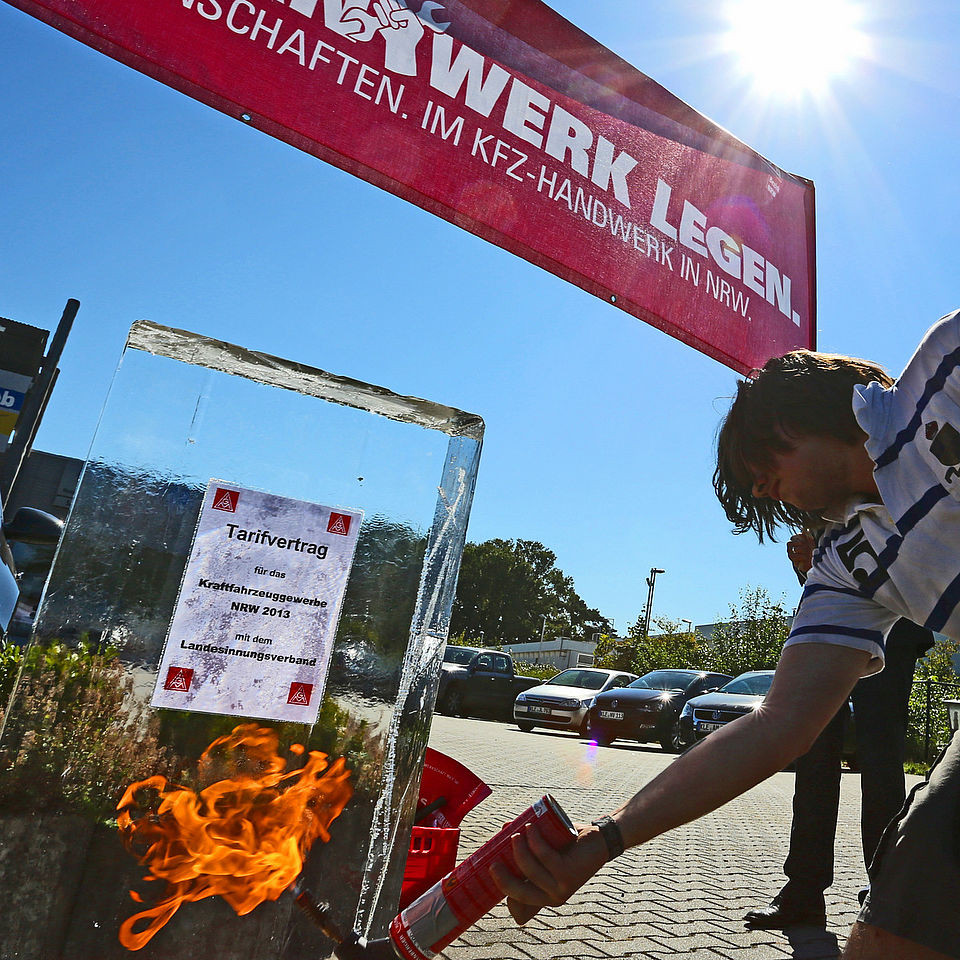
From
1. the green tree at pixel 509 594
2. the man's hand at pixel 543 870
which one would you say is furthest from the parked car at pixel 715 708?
the green tree at pixel 509 594

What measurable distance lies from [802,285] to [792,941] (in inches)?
116

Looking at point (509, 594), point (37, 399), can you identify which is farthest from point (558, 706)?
point (509, 594)

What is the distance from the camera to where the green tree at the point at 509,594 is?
65.4 m

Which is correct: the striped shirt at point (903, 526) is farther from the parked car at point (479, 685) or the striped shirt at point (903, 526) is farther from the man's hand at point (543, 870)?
the parked car at point (479, 685)

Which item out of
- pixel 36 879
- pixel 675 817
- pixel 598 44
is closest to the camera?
pixel 675 817

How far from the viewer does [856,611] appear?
1.75m

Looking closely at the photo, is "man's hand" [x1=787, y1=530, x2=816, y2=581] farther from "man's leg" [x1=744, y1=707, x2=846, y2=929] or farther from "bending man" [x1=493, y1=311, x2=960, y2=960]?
"bending man" [x1=493, y1=311, x2=960, y2=960]

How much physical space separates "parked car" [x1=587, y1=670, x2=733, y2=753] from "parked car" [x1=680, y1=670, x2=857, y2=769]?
0.55m

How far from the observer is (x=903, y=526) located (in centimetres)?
161

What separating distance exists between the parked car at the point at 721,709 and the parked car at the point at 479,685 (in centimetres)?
565

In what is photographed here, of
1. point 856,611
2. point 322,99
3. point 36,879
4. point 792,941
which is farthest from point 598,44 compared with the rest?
point 792,941

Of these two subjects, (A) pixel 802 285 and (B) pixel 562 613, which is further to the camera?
(B) pixel 562 613

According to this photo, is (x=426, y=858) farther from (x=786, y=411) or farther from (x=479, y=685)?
(x=479, y=685)

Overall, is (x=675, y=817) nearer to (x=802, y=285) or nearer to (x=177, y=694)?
(x=177, y=694)
